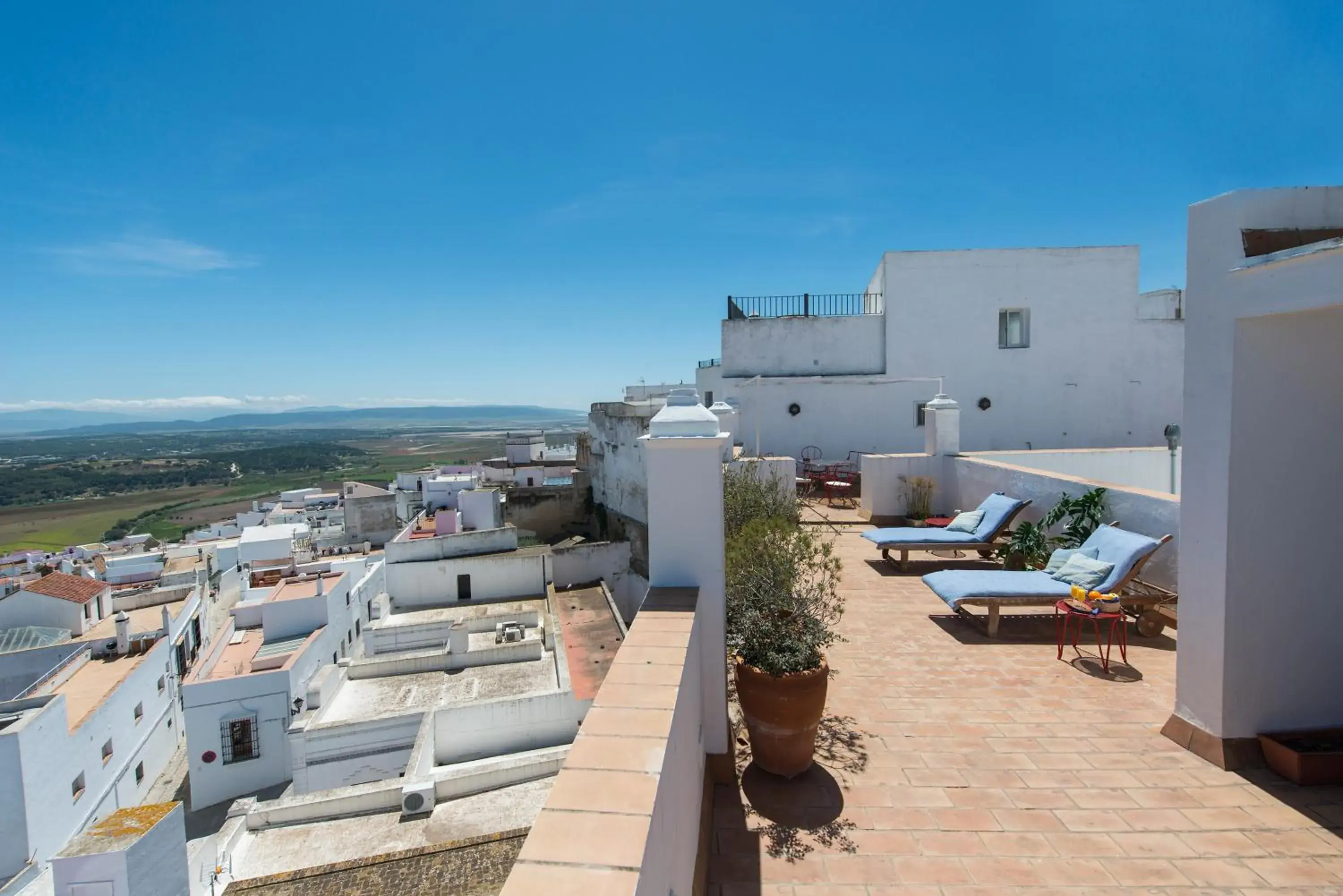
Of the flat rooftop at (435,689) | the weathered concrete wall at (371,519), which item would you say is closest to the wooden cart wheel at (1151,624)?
the flat rooftop at (435,689)

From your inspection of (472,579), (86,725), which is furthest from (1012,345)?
(86,725)

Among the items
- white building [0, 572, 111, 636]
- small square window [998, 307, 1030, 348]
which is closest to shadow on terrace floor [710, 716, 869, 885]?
small square window [998, 307, 1030, 348]

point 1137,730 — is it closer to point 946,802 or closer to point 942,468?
point 946,802

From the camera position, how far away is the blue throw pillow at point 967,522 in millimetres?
7207

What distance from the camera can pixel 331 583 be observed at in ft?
72.1

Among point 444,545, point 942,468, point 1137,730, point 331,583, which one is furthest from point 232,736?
point 1137,730

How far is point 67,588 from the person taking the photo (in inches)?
930

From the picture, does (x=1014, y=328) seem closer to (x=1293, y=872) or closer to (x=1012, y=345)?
(x=1012, y=345)

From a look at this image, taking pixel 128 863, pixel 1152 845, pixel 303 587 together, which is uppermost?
pixel 1152 845

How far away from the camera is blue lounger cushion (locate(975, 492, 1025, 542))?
272 inches

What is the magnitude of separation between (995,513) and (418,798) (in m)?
10.7

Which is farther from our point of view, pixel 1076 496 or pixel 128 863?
pixel 128 863

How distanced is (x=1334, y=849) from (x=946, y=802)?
154 cm

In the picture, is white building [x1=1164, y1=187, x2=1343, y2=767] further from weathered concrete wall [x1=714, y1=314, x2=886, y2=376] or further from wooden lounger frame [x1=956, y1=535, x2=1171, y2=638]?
weathered concrete wall [x1=714, y1=314, x2=886, y2=376]
